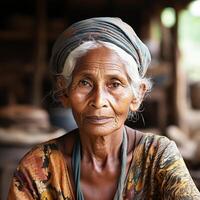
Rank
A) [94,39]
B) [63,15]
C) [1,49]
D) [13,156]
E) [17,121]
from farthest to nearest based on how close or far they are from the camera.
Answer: [63,15], [1,49], [17,121], [13,156], [94,39]

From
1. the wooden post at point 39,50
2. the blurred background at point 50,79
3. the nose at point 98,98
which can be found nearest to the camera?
the nose at point 98,98

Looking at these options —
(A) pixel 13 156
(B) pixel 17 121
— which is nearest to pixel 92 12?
(B) pixel 17 121

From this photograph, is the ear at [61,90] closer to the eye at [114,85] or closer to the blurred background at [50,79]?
the eye at [114,85]

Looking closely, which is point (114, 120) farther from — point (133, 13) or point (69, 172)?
point (133, 13)

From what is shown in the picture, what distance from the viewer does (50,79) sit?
29.7ft

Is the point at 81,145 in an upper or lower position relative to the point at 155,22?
lower

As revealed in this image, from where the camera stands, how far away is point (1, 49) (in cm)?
979

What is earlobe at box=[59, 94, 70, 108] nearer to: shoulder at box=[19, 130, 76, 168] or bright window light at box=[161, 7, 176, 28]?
shoulder at box=[19, 130, 76, 168]

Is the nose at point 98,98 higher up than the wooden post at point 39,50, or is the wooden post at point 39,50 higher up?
the wooden post at point 39,50

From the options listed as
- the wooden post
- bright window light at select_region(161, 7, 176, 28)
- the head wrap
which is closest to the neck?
the head wrap

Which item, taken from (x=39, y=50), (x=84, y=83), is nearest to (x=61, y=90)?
(x=84, y=83)

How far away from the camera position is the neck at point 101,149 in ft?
7.79

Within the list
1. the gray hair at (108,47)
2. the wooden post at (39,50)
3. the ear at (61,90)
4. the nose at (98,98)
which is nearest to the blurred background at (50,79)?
the wooden post at (39,50)

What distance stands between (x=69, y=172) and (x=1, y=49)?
7.65 meters
